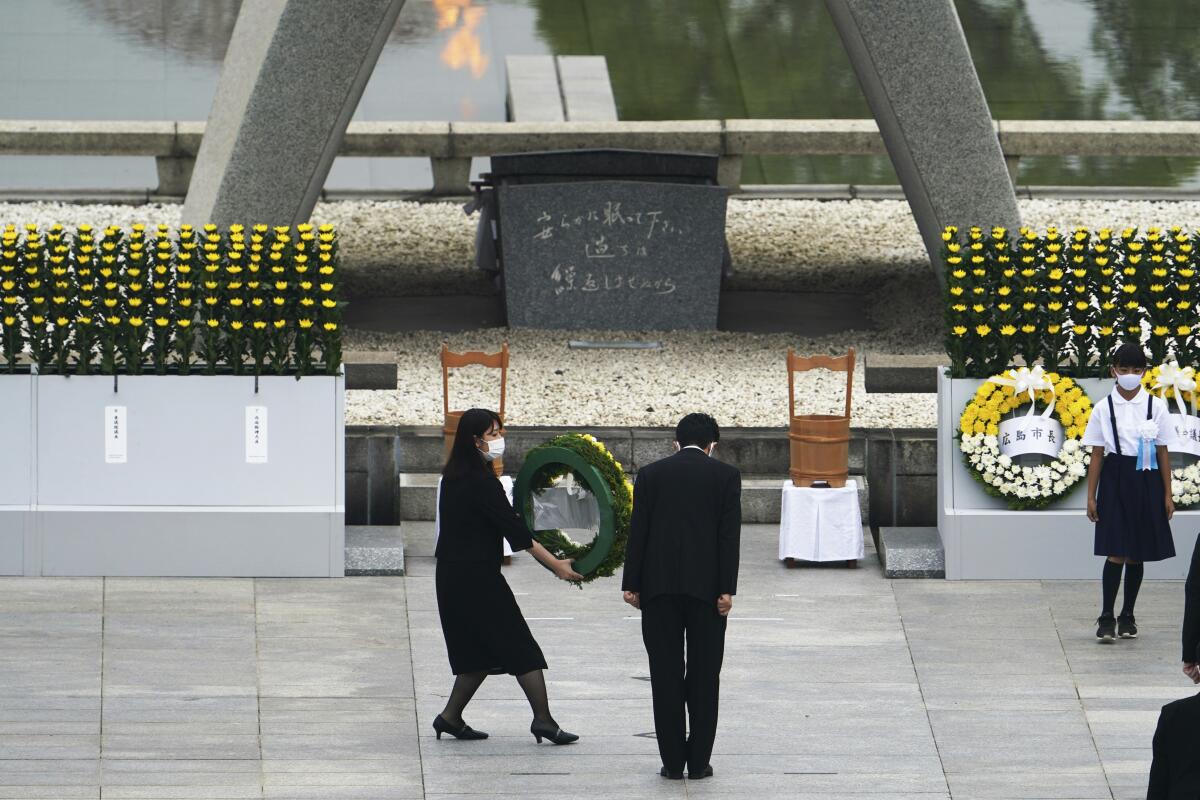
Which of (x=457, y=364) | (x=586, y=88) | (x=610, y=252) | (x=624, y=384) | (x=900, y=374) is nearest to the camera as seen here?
(x=457, y=364)

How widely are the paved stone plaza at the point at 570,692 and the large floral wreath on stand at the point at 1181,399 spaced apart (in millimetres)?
494

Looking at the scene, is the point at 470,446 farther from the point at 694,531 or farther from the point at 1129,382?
the point at 1129,382

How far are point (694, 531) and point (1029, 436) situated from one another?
3695 mm

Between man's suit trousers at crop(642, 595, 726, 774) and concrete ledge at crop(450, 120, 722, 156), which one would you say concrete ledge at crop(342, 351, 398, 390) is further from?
concrete ledge at crop(450, 120, 722, 156)

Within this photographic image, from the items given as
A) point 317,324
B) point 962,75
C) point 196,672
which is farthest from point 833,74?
point 196,672

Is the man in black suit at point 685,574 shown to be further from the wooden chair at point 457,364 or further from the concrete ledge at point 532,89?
the concrete ledge at point 532,89

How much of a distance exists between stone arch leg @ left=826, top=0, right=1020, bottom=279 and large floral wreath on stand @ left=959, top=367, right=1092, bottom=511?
9.97ft

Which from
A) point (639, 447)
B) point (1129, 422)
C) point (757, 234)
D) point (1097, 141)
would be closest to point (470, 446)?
point (1129, 422)

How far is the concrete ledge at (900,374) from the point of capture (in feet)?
43.8

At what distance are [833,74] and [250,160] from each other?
1067cm

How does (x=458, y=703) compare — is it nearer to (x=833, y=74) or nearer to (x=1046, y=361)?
(x=1046, y=361)

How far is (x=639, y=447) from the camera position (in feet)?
41.7

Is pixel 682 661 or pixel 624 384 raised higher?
pixel 624 384

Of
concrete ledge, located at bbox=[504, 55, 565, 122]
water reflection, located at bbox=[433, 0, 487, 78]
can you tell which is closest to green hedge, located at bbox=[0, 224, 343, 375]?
concrete ledge, located at bbox=[504, 55, 565, 122]
